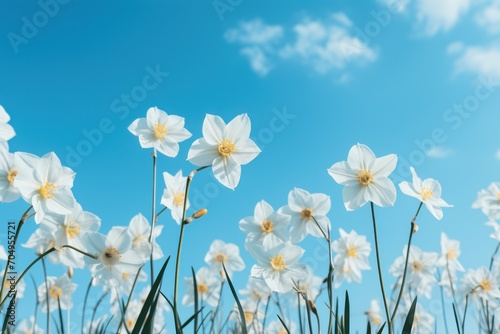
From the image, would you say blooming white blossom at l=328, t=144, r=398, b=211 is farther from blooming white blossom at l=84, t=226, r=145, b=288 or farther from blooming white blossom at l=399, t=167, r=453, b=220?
blooming white blossom at l=84, t=226, r=145, b=288

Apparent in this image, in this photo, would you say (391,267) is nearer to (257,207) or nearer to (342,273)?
(342,273)

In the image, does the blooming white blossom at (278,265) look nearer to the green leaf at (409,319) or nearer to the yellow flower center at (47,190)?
the green leaf at (409,319)

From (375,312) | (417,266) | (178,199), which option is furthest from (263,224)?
(375,312)

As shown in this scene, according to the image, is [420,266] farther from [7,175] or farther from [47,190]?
[7,175]

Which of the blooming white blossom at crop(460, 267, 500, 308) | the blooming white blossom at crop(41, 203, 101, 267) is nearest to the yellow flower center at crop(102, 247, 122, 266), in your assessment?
the blooming white blossom at crop(41, 203, 101, 267)

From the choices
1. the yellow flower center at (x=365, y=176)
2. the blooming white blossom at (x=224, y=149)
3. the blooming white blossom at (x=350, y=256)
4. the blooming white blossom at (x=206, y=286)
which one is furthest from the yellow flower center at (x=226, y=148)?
the blooming white blossom at (x=206, y=286)

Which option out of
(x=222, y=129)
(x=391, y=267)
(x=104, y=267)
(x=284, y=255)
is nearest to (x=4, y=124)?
(x=104, y=267)
